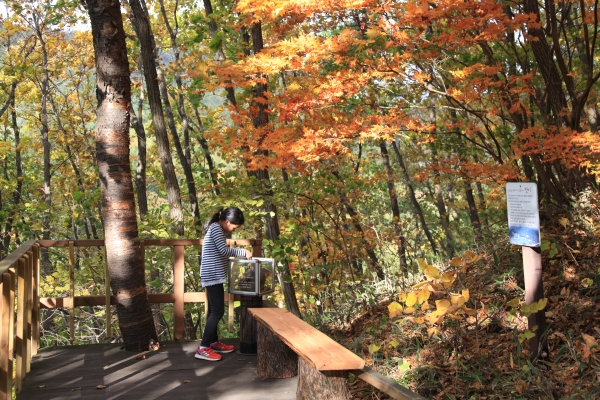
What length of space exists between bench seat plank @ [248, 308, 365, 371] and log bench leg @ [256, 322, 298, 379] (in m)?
0.22

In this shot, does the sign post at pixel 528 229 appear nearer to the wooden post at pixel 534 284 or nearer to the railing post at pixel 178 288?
the wooden post at pixel 534 284

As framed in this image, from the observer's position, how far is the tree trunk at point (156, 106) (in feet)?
33.3

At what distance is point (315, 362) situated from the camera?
3650 mm

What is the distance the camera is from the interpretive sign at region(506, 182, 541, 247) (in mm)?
4449

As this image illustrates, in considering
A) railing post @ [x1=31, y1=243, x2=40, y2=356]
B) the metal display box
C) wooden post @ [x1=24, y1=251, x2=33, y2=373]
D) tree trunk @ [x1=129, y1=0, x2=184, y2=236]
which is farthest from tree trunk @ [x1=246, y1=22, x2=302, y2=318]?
wooden post @ [x1=24, y1=251, x2=33, y2=373]

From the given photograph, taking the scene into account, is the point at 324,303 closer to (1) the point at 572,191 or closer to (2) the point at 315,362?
(1) the point at 572,191

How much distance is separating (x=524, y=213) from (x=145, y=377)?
365cm

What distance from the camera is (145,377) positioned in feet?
17.7

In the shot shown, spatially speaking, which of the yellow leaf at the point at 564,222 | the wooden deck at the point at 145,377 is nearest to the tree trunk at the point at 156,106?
the wooden deck at the point at 145,377

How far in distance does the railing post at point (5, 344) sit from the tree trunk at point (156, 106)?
6.21 meters

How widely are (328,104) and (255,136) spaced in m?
1.22

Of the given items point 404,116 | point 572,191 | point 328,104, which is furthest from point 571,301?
point 328,104

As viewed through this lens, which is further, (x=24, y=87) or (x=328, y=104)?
(x=24, y=87)

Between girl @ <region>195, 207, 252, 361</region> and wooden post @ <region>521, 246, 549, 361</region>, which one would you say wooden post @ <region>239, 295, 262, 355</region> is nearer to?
girl @ <region>195, 207, 252, 361</region>
